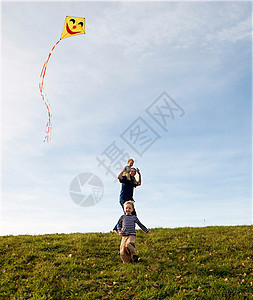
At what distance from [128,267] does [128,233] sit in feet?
4.00

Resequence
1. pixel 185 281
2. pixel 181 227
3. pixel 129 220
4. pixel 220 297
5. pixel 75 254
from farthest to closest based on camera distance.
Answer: pixel 181 227, pixel 75 254, pixel 129 220, pixel 185 281, pixel 220 297

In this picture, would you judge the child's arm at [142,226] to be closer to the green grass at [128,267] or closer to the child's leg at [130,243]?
the child's leg at [130,243]

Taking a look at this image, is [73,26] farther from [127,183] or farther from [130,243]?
[130,243]

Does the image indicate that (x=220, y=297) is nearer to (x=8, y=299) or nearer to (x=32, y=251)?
(x=8, y=299)

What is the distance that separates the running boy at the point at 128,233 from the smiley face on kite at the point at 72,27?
8377mm

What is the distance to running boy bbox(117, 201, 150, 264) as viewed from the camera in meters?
12.2

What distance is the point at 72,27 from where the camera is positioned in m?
15.1

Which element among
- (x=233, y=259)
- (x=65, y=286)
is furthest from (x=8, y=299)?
(x=233, y=259)

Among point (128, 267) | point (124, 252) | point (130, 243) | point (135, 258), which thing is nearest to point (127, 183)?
point (130, 243)

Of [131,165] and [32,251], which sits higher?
[131,165]

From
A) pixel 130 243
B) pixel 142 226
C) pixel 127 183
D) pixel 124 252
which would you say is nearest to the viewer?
pixel 130 243

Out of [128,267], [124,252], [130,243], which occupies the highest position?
[130,243]

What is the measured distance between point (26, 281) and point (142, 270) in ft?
13.4

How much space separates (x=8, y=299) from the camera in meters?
10.4
